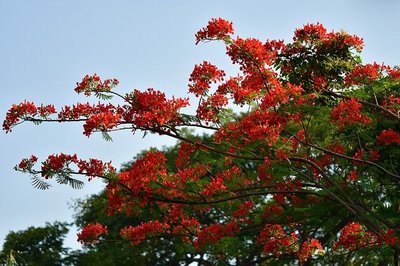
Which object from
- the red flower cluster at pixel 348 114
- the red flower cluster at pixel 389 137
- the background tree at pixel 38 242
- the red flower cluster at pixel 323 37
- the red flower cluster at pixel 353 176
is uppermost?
the background tree at pixel 38 242

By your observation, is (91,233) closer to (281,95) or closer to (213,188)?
(213,188)

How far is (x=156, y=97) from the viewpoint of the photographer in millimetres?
10875

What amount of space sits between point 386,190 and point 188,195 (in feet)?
12.2

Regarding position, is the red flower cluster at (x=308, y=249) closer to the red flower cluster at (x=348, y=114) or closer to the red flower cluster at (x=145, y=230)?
the red flower cluster at (x=145, y=230)

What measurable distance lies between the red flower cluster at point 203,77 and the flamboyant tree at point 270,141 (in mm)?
16

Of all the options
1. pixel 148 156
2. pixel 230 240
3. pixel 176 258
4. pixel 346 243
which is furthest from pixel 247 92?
pixel 176 258

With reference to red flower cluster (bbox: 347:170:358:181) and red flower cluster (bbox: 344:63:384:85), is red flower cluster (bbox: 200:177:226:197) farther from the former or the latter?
red flower cluster (bbox: 344:63:384:85)

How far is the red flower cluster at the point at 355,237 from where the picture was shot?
1415cm

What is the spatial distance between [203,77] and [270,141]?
184cm

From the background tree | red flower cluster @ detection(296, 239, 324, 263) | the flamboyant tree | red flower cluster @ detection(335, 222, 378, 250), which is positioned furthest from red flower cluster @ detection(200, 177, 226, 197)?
the background tree

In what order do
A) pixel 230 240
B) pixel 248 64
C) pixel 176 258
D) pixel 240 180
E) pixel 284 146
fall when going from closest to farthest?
pixel 284 146 < pixel 248 64 < pixel 240 180 < pixel 230 240 < pixel 176 258

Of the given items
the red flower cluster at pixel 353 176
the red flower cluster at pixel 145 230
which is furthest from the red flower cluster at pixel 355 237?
the red flower cluster at pixel 145 230

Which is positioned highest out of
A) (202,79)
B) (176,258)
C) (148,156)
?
(176,258)

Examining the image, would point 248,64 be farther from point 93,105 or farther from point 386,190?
point 386,190
